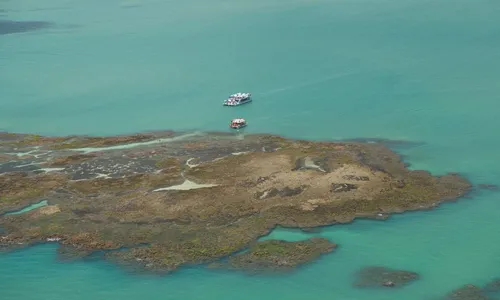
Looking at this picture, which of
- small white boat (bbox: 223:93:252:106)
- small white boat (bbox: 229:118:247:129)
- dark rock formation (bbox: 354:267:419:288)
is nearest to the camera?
dark rock formation (bbox: 354:267:419:288)

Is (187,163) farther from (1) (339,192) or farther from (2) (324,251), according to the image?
(2) (324,251)

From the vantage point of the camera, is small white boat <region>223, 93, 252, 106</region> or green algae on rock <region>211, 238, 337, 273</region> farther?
small white boat <region>223, 93, 252, 106</region>

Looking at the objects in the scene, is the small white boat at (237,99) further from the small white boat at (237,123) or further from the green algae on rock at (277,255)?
the green algae on rock at (277,255)

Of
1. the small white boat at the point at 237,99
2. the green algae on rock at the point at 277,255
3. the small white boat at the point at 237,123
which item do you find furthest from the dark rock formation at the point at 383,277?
the small white boat at the point at 237,99

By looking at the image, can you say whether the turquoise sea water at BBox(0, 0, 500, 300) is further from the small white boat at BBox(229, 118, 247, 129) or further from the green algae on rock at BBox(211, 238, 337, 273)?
the small white boat at BBox(229, 118, 247, 129)

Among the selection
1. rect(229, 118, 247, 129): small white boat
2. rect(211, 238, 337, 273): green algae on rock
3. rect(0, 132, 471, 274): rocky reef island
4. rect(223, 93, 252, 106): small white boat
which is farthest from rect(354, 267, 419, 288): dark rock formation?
rect(223, 93, 252, 106): small white boat

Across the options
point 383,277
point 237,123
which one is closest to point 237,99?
point 237,123
